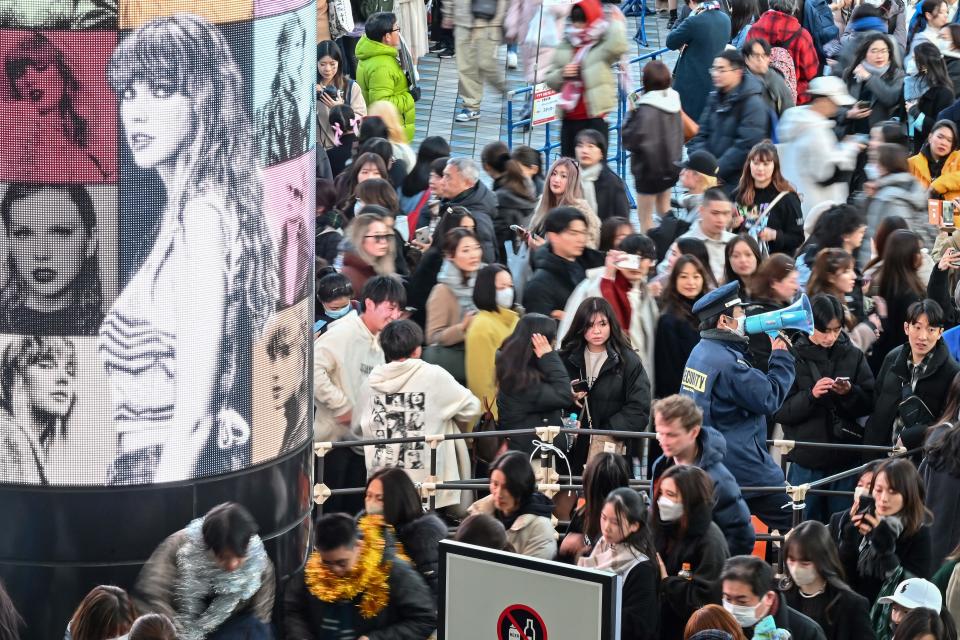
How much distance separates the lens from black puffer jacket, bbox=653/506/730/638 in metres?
7.32

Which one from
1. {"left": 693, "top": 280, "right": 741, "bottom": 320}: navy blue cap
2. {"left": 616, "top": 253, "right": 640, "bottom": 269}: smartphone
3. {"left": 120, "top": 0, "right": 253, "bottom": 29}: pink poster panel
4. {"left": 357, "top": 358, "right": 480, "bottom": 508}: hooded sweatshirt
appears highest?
{"left": 120, "top": 0, "right": 253, "bottom": 29}: pink poster panel

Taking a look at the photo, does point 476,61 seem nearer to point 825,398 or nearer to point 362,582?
point 825,398


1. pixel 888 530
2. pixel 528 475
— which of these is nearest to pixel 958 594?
pixel 888 530

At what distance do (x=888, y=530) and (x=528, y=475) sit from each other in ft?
5.38

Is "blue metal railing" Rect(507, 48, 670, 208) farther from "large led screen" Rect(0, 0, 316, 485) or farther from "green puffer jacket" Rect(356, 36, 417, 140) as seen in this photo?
"large led screen" Rect(0, 0, 316, 485)

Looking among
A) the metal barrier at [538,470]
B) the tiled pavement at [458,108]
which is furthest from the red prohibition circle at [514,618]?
the tiled pavement at [458,108]

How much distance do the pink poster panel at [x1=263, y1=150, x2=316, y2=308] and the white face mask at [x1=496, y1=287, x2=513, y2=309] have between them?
7.65 feet

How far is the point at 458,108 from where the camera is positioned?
715 inches

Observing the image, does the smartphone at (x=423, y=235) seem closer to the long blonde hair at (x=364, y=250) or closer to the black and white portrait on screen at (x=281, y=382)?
the long blonde hair at (x=364, y=250)

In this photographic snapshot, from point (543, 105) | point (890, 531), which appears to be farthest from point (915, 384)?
point (543, 105)

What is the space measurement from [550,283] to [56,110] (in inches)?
170

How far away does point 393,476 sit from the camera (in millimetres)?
7379

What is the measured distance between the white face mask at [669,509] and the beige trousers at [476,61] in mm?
10081

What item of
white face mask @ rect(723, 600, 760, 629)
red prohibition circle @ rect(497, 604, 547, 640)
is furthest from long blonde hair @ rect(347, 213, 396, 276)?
red prohibition circle @ rect(497, 604, 547, 640)
